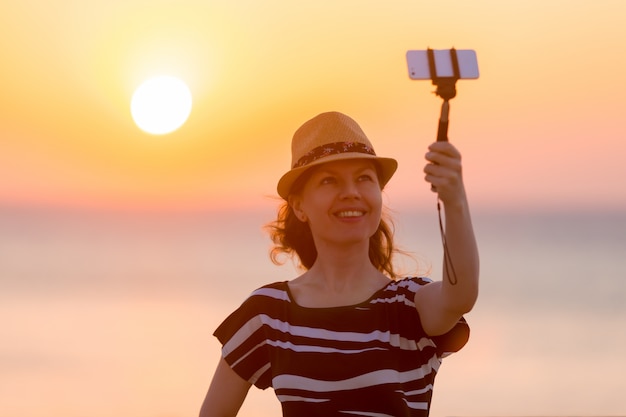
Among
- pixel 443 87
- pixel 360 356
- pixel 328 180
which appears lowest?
pixel 360 356

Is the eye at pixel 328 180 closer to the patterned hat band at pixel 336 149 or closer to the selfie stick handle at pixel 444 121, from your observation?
the patterned hat band at pixel 336 149

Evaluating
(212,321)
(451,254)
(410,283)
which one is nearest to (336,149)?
(410,283)

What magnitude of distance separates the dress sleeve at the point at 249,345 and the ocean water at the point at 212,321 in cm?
69

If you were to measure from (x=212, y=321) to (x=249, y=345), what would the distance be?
7.85 meters

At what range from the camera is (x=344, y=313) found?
4.97m

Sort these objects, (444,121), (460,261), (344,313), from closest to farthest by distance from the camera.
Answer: (444,121) < (460,261) < (344,313)

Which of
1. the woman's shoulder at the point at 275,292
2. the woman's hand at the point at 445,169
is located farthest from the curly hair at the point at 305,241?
the woman's hand at the point at 445,169

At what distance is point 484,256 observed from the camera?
746 inches

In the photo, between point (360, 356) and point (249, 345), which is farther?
point (249, 345)

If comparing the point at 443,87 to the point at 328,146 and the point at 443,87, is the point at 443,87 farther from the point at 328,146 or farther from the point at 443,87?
the point at 328,146

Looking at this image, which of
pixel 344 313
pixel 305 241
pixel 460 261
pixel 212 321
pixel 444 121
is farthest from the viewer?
pixel 212 321

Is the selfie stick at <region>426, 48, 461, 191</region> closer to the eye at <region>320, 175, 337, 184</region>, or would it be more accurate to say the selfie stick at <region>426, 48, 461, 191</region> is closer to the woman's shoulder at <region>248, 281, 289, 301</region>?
the eye at <region>320, 175, 337, 184</region>

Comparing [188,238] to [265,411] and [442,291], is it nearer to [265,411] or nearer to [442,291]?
[265,411]

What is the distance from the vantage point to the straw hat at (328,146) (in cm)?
506
